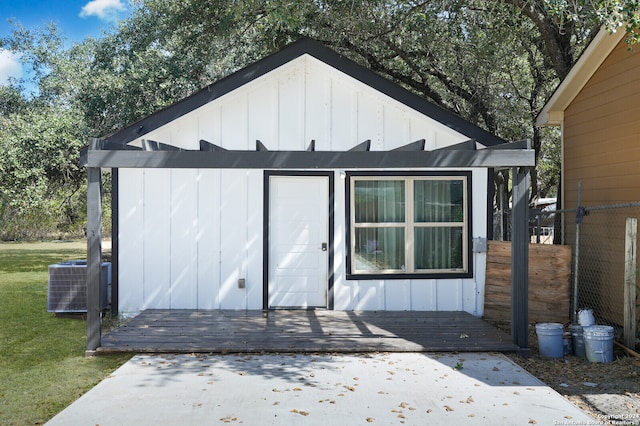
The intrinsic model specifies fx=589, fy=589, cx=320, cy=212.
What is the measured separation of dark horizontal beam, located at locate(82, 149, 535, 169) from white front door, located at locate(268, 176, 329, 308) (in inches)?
95.7

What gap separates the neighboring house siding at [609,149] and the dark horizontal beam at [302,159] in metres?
2.27

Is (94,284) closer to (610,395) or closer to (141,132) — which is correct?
(141,132)

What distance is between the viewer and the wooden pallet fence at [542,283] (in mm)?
7809

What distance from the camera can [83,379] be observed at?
5.25m

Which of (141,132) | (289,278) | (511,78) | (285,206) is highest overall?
(511,78)

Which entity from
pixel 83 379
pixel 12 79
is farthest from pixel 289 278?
pixel 12 79

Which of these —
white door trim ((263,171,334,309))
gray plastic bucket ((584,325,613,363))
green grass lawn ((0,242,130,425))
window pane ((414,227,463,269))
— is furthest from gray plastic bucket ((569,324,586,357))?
green grass lawn ((0,242,130,425))

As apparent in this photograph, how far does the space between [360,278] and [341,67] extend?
293cm

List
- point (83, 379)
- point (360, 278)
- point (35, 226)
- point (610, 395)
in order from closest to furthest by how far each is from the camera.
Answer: point (610, 395), point (83, 379), point (360, 278), point (35, 226)

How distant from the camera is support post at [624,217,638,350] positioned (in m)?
6.30

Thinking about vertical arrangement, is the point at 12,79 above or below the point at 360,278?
above

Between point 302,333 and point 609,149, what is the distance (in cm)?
476

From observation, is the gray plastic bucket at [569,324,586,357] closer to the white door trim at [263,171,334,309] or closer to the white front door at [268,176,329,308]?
the white door trim at [263,171,334,309]

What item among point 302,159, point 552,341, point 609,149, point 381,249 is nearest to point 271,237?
point 381,249
